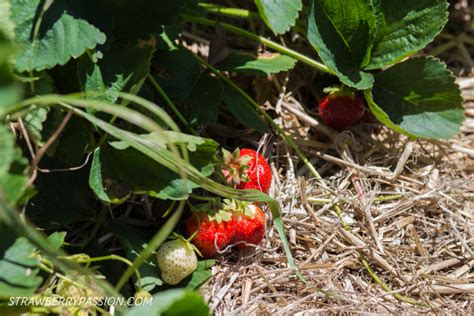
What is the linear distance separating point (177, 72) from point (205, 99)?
0.08 meters

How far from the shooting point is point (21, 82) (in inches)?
52.2

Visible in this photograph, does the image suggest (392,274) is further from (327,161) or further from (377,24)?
(377,24)

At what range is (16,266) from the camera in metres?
1.12

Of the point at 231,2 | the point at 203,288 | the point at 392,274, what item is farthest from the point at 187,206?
the point at 231,2

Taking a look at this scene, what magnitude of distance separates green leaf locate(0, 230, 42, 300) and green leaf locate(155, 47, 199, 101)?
24.4 inches

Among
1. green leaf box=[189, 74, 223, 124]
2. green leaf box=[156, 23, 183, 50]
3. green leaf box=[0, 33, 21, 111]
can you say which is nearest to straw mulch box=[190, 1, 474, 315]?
green leaf box=[189, 74, 223, 124]

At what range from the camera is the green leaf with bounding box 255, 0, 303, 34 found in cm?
159

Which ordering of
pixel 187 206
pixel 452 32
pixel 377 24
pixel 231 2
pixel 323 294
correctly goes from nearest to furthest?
pixel 323 294 → pixel 187 206 → pixel 377 24 → pixel 231 2 → pixel 452 32

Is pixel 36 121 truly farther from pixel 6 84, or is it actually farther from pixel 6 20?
pixel 6 84

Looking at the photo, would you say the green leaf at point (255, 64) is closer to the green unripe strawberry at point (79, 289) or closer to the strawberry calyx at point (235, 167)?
A: the strawberry calyx at point (235, 167)

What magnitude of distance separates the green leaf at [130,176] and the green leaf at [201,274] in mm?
220

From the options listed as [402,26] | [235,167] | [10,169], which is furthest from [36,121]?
[402,26]

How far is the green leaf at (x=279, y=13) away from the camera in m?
1.59

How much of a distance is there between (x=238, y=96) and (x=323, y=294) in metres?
0.51
